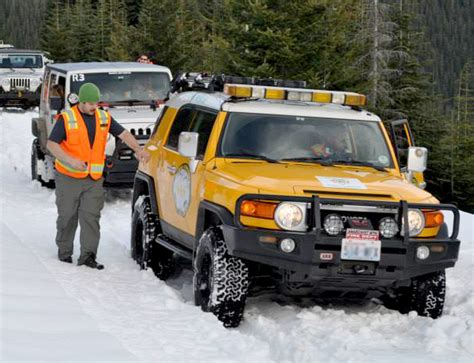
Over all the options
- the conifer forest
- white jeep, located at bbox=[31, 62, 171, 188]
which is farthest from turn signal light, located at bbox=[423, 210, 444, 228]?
the conifer forest

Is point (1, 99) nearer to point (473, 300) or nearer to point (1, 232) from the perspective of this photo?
point (1, 232)

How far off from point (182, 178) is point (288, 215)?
1.78m

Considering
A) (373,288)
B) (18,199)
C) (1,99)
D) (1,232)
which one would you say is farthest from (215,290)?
(1,99)

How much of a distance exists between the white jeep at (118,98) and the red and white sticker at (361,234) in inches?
281

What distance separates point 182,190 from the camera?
8.13m

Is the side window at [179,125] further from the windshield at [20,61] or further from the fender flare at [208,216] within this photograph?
the windshield at [20,61]

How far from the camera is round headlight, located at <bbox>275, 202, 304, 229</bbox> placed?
21.6ft

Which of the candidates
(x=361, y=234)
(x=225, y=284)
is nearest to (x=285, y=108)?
(x=361, y=234)

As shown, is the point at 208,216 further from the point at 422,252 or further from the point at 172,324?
the point at 422,252

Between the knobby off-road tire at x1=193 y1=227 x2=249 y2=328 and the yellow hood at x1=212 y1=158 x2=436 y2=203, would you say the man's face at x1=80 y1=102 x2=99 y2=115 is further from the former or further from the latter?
the knobby off-road tire at x1=193 y1=227 x2=249 y2=328

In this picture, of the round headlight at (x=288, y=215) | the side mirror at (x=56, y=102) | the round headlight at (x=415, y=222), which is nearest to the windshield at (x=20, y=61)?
the side mirror at (x=56, y=102)

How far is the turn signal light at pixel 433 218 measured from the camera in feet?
22.6

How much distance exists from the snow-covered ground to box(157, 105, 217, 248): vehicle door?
0.57 meters

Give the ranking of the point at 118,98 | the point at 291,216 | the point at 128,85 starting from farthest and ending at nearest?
the point at 128,85, the point at 118,98, the point at 291,216
